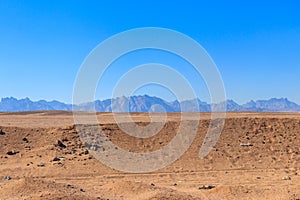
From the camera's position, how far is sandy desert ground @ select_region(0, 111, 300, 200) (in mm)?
16312

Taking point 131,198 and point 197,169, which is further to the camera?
point 197,169

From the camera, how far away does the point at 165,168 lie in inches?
952

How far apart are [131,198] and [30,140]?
15171 millimetres

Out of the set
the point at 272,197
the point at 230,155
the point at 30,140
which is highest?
the point at 30,140

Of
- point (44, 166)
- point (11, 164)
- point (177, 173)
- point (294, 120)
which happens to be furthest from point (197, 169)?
point (294, 120)

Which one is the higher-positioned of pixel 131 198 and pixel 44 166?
pixel 44 166

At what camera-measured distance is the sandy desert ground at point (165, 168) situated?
16312mm

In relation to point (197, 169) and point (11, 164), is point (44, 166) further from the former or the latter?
point (197, 169)

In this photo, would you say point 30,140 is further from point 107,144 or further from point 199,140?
point 199,140

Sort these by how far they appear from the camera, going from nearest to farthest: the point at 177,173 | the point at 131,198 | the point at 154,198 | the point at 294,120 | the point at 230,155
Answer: the point at 154,198 < the point at 131,198 < the point at 177,173 < the point at 230,155 < the point at 294,120

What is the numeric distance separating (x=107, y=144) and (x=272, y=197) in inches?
532

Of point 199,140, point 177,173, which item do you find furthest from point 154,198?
point 199,140

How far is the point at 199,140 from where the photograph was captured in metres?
29.0

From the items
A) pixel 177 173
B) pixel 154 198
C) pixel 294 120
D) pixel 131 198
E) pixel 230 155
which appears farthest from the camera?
pixel 294 120
